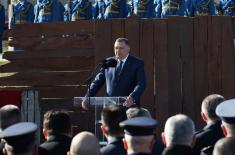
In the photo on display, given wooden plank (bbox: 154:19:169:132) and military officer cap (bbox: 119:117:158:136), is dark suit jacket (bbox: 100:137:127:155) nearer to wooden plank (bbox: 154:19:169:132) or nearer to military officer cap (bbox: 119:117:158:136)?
military officer cap (bbox: 119:117:158:136)

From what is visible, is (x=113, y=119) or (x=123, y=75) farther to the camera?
(x=123, y=75)

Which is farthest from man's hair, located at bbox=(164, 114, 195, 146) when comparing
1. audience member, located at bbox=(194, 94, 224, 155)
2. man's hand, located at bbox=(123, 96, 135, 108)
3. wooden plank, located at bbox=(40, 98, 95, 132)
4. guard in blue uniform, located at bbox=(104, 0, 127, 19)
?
guard in blue uniform, located at bbox=(104, 0, 127, 19)

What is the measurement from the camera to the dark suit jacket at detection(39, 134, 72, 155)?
194 inches

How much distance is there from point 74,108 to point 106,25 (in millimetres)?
1478

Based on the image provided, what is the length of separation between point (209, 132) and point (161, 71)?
12.7 ft

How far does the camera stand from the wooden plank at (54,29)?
32.8ft

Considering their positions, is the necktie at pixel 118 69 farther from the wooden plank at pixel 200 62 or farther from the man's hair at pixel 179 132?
the man's hair at pixel 179 132

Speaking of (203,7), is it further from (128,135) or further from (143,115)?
(128,135)

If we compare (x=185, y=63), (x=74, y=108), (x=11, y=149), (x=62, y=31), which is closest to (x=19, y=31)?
(x=62, y=31)

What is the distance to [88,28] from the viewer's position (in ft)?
32.7

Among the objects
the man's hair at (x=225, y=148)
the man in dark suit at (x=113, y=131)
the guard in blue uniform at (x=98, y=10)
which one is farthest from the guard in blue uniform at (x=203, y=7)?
the man's hair at (x=225, y=148)

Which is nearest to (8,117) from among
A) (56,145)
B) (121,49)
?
(56,145)

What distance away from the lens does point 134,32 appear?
943 cm

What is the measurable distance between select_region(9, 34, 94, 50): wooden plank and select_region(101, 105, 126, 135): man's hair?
187 inches
